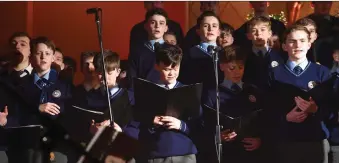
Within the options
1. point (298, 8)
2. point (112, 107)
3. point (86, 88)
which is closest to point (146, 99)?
point (112, 107)

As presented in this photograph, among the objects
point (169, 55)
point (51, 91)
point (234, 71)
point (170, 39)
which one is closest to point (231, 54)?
point (234, 71)

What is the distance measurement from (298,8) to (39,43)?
2516mm

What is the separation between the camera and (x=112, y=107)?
334cm

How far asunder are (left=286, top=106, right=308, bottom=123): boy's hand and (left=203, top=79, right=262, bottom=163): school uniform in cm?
17

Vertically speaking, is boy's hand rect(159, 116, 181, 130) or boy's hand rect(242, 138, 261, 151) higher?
boy's hand rect(159, 116, 181, 130)

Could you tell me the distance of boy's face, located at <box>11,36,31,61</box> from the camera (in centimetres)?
373

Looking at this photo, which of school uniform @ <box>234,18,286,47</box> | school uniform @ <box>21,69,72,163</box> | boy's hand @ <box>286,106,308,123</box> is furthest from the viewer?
school uniform @ <box>234,18,286,47</box>

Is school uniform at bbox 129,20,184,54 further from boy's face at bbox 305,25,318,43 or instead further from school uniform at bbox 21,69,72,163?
boy's face at bbox 305,25,318,43

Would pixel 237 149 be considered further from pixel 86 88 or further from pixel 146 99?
pixel 86 88

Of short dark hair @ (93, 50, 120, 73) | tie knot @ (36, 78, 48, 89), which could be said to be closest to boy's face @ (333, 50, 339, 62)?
short dark hair @ (93, 50, 120, 73)

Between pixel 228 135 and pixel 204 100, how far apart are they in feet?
0.74

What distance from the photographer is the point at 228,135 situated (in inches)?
131

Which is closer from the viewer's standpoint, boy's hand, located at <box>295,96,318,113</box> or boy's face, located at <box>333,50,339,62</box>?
boy's hand, located at <box>295,96,318,113</box>

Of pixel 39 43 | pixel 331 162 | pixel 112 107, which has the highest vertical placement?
pixel 39 43
